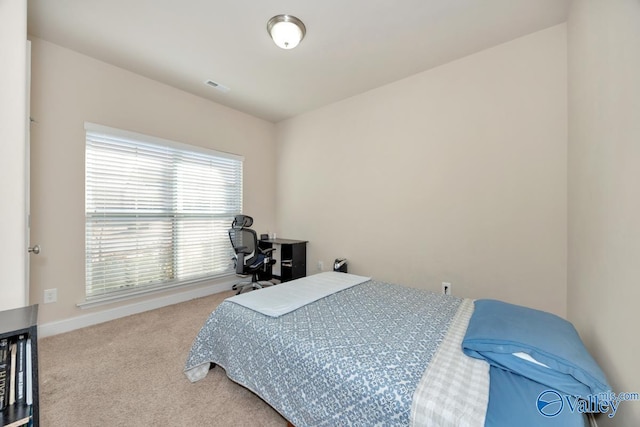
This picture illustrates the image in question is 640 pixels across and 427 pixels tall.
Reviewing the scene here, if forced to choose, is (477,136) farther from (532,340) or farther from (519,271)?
(532,340)

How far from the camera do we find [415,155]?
2.83 m

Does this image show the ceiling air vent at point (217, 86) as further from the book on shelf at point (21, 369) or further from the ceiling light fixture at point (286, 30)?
the book on shelf at point (21, 369)

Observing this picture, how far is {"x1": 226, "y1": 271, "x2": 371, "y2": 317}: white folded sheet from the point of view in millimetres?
1611

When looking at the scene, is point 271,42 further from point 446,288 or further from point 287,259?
point 446,288

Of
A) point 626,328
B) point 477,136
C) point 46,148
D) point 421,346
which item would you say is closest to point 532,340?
point 626,328

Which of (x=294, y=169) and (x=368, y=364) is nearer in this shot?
(x=368, y=364)

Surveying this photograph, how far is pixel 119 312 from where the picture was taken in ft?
8.99

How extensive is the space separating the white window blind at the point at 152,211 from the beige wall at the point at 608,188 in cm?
370

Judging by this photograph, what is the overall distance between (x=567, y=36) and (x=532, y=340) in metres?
2.41

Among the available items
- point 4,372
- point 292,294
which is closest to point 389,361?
point 292,294
